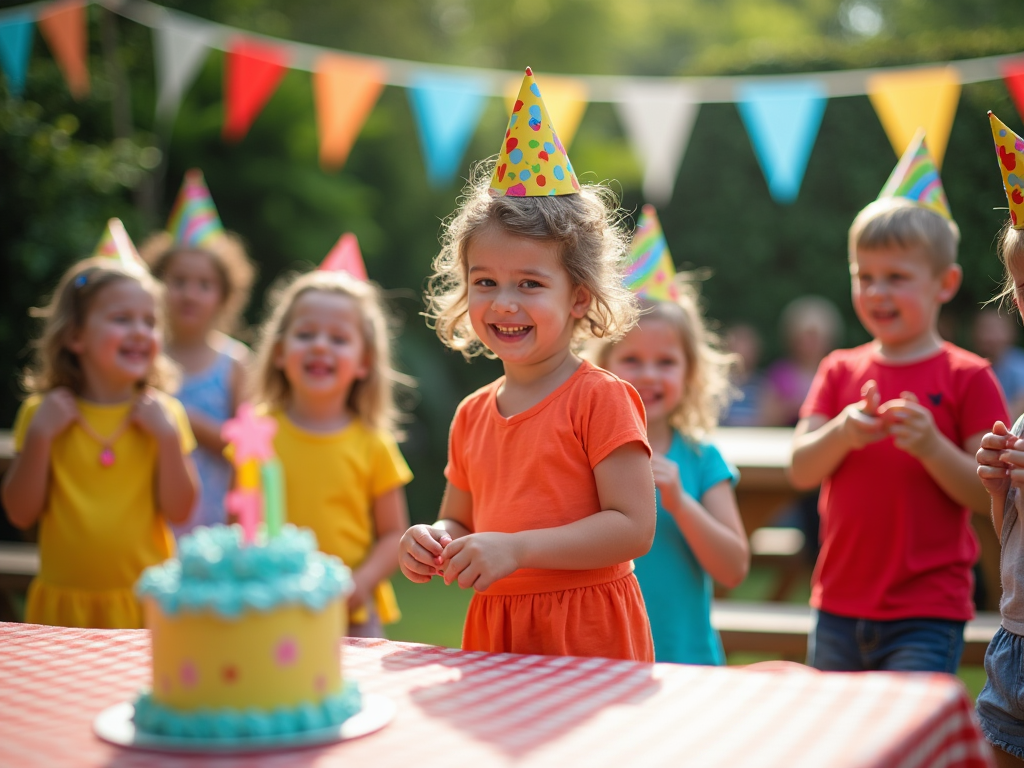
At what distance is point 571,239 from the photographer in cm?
206

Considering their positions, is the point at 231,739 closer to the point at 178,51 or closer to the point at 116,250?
the point at 116,250

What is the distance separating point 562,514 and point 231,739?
885mm

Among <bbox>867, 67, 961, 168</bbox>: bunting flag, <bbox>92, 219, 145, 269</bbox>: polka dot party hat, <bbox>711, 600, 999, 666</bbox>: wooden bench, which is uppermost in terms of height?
<bbox>867, 67, 961, 168</bbox>: bunting flag

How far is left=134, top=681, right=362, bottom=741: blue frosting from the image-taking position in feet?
3.92

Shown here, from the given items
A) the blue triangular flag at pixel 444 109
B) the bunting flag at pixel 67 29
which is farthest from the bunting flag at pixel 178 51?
the blue triangular flag at pixel 444 109

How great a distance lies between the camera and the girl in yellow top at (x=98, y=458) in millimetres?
3045

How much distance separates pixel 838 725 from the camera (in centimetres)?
121

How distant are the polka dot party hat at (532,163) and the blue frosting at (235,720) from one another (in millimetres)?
1191

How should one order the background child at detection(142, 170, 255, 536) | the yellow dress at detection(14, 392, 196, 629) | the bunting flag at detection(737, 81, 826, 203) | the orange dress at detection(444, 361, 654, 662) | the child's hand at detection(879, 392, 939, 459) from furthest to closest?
the bunting flag at detection(737, 81, 826, 203) < the background child at detection(142, 170, 255, 536) < the yellow dress at detection(14, 392, 196, 629) < the child's hand at detection(879, 392, 939, 459) < the orange dress at detection(444, 361, 654, 662)

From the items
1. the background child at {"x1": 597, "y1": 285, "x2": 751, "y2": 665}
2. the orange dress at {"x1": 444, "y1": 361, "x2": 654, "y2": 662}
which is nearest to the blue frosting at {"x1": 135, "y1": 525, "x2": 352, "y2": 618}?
the orange dress at {"x1": 444, "y1": 361, "x2": 654, "y2": 662}

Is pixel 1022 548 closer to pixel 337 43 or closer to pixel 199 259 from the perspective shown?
pixel 199 259

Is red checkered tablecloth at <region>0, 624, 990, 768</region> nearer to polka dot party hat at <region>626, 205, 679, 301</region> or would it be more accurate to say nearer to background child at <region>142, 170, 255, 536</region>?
polka dot party hat at <region>626, 205, 679, 301</region>

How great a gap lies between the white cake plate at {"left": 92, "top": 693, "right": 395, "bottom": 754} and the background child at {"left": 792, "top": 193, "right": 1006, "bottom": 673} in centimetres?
173

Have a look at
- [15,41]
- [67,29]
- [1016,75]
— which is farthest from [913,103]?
[15,41]
